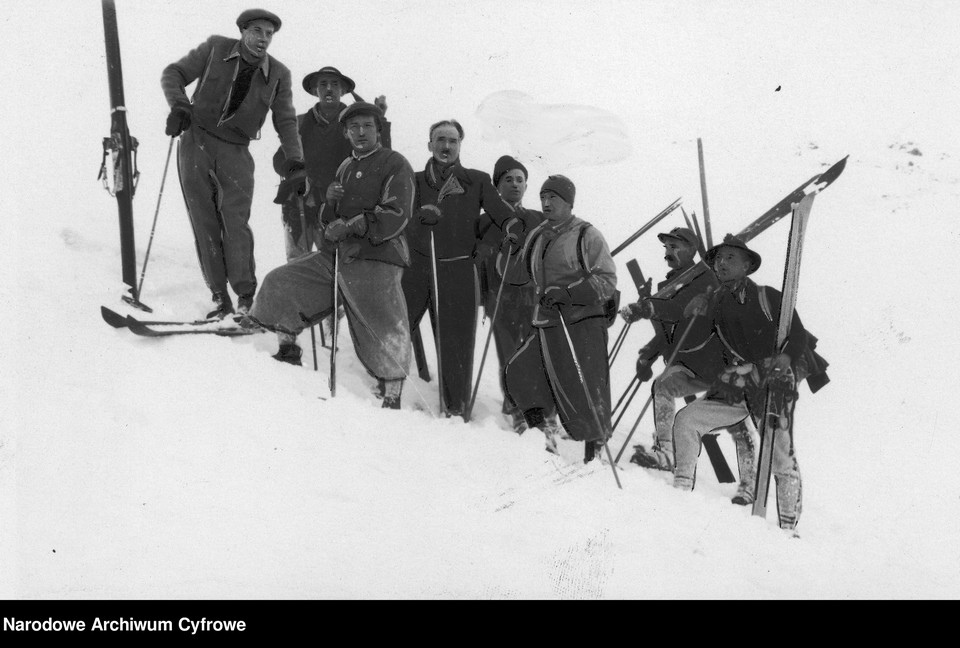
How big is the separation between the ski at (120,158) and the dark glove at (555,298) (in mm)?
1690

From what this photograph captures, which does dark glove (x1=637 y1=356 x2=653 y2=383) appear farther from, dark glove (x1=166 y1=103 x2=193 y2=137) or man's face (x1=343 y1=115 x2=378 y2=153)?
dark glove (x1=166 y1=103 x2=193 y2=137)

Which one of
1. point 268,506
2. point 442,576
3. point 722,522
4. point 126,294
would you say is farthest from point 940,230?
point 126,294

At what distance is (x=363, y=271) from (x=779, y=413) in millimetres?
1838

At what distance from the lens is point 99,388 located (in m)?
3.77

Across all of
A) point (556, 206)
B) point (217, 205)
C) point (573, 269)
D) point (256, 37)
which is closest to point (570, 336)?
point (573, 269)

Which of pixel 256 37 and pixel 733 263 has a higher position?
pixel 256 37

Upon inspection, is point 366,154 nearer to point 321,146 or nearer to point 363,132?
point 363,132

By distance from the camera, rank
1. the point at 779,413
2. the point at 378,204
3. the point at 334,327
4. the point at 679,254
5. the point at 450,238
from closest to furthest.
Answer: the point at 779,413 → the point at 334,327 → the point at 378,204 → the point at 679,254 → the point at 450,238

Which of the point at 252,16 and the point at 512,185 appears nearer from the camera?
the point at 252,16

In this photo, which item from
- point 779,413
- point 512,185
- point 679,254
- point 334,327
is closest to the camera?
point 779,413

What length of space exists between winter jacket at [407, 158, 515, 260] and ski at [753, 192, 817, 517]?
1290 mm

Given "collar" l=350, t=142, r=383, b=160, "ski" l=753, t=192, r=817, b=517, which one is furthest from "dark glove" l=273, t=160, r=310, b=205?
"ski" l=753, t=192, r=817, b=517

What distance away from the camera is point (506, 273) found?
4629 millimetres

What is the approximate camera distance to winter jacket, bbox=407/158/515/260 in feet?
15.2
